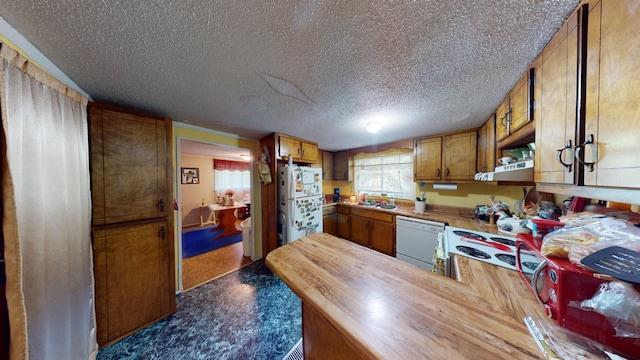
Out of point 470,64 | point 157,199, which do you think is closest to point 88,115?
A: point 157,199

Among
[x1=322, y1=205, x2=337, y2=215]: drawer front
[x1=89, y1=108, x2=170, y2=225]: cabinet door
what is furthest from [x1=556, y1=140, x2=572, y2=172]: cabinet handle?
[x1=322, y1=205, x2=337, y2=215]: drawer front

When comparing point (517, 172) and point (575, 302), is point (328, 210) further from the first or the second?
point (575, 302)

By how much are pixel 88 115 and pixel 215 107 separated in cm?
85

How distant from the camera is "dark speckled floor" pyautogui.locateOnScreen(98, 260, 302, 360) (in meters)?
1.42

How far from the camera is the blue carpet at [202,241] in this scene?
3300 mm

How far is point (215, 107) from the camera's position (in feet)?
5.30

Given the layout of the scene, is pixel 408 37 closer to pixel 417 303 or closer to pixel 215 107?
pixel 417 303

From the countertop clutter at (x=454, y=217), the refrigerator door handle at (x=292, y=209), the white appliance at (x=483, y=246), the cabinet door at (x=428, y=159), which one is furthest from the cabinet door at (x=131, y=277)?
the cabinet door at (x=428, y=159)

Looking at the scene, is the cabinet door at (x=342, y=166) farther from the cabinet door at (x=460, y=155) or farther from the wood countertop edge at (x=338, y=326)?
the wood countertop edge at (x=338, y=326)

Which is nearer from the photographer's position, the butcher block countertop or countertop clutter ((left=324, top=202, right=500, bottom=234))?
the butcher block countertop

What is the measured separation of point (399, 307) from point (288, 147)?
2.31m

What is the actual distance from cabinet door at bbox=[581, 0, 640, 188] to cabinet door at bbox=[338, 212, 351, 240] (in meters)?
2.86

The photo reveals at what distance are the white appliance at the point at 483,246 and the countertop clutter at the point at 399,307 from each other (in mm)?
170

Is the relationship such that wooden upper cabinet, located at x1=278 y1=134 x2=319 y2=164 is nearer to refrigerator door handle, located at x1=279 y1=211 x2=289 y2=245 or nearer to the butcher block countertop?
refrigerator door handle, located at x1=279 y1=211 x2=289 y2=245
